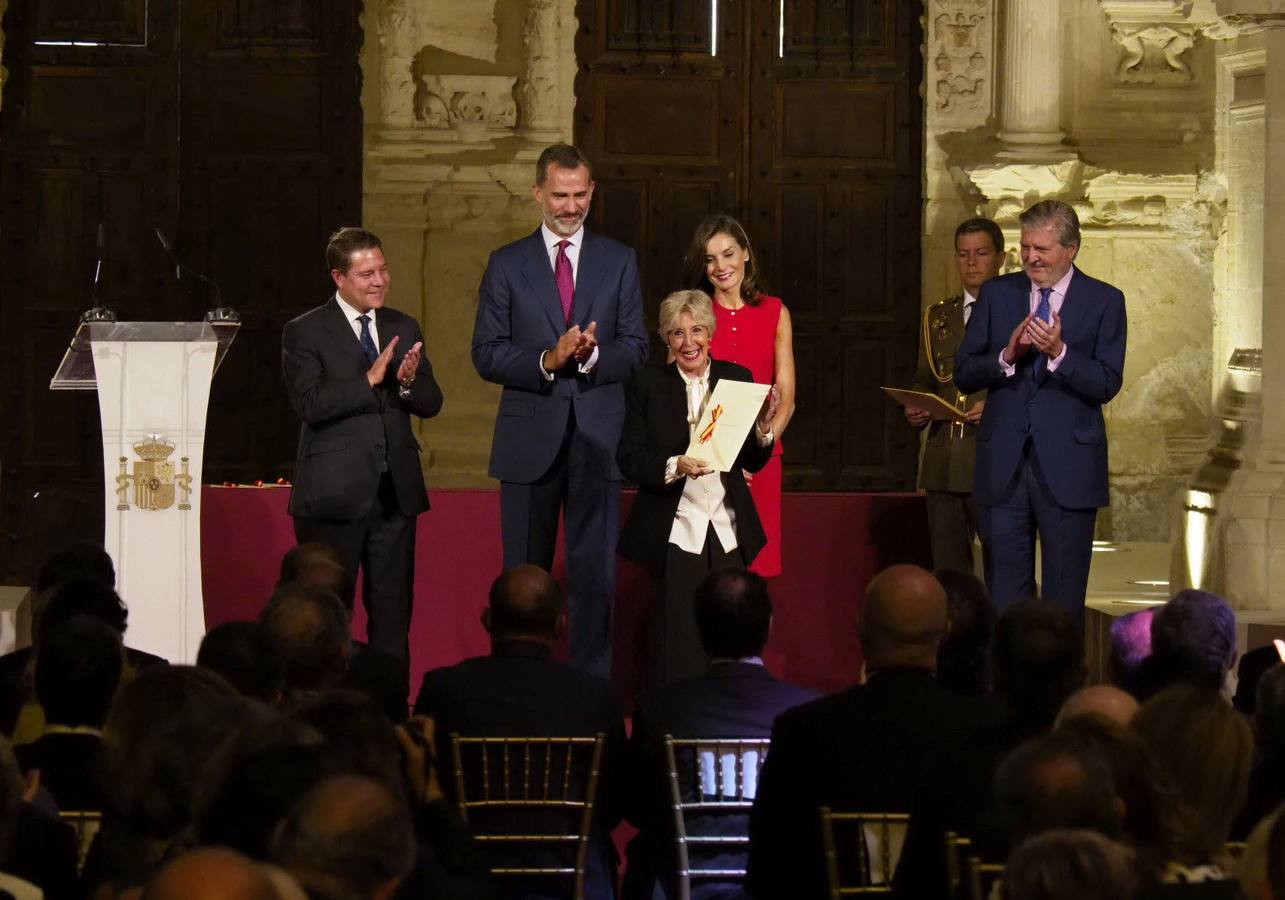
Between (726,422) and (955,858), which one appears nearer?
(955,858)

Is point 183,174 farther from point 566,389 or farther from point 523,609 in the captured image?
point 523,609

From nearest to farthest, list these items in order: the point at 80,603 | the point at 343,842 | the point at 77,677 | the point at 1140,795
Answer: the point at 343,842, the point at 1140,795, the point at 77,677, the point at 80,603

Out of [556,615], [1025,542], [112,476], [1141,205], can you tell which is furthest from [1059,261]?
[1141,205]

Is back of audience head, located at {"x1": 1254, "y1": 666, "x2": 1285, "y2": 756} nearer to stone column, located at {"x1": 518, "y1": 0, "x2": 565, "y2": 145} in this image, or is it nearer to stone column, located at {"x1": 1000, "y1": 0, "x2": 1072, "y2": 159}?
stone column, located at {"x1": 1000, "y1": 0, "x2": 1072, "y2": 159}

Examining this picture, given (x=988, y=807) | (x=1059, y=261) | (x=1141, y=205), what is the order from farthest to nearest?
(x=1141, y=205), (x=1059, y=261), (x=988, y=807)

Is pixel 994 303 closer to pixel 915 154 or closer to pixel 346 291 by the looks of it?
pixel 346 291

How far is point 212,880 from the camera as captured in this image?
249 centimetres

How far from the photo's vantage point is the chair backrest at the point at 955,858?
374 cm

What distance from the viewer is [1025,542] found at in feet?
24.4

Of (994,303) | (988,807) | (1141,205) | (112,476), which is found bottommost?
(988,807)

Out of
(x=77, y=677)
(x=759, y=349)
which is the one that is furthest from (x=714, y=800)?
(x=759, y=349)

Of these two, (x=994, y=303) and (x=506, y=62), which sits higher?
(x=506, y=62)

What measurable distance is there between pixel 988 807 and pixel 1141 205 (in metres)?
8.28

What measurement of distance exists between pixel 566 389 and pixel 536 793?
114 inches
